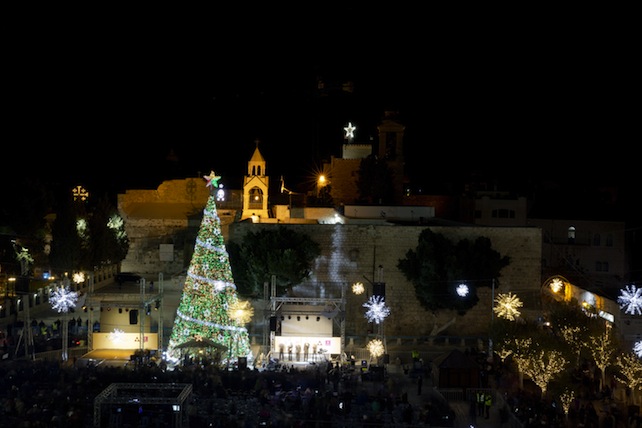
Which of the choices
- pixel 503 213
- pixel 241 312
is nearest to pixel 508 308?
pixel 241 312

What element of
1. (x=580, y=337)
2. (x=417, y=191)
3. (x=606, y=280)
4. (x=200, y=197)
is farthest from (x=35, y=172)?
(x=580, y=337)

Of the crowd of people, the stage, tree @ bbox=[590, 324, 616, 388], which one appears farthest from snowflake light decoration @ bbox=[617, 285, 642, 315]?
the stage

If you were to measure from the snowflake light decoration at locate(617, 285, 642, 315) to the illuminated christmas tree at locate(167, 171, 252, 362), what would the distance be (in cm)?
1167

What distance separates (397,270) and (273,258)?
16.1ft

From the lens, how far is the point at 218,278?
74.0 feet

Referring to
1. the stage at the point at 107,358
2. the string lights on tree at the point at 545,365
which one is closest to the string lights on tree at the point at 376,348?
the string lights on tree at the point at 545,365

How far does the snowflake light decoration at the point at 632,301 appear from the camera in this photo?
887 inches

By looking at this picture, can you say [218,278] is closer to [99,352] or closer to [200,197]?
[99,352]

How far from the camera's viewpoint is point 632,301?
22.5m

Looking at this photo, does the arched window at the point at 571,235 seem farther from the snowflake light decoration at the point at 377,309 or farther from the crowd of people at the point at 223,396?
the crowd of people at the point at 223,396

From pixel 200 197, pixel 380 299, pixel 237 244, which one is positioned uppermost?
pixel 200 197

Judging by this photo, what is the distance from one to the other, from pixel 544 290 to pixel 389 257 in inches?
268

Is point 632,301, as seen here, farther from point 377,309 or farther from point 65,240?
point 65,240

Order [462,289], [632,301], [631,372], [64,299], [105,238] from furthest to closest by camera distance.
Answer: [105,238] < [462,289] < [64,299] < [632,301] < [631,372]
